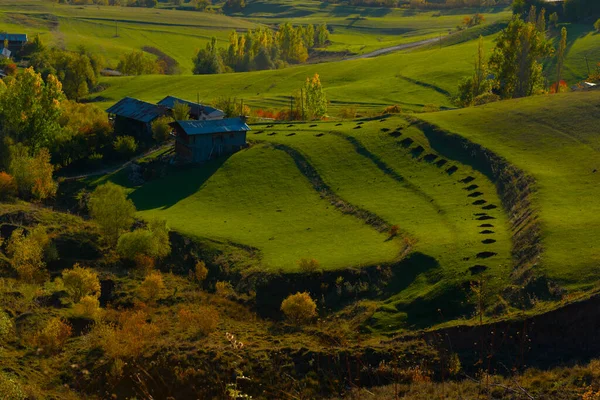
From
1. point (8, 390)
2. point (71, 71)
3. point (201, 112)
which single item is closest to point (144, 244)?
point (8, 390)

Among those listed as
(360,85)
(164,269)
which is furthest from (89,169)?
(360,85)

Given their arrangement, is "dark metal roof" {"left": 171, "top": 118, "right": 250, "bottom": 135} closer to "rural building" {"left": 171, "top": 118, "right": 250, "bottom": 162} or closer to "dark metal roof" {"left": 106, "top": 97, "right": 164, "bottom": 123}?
"rural building" {"left": 171, "top": 118, "right": 250, "bottom": 162}

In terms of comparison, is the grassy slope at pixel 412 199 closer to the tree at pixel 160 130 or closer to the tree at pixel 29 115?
the tree at pixel 160 130

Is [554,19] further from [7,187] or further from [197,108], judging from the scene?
[7,187]

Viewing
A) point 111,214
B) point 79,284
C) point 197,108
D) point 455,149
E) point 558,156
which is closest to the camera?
point 79,284

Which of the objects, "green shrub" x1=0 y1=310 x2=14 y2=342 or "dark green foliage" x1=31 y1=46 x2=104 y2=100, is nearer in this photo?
"green shrub" x1=0 y1=310 x2=14 y2=342

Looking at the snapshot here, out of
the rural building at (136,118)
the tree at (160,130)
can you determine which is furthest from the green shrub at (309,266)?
the rural building at (136,118)

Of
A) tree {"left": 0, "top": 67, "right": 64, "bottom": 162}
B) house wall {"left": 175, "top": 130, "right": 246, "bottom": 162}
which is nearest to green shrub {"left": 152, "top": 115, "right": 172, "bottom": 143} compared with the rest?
house wall {"left": 175, "top": 130, "right": 246, "bottom": 162}
